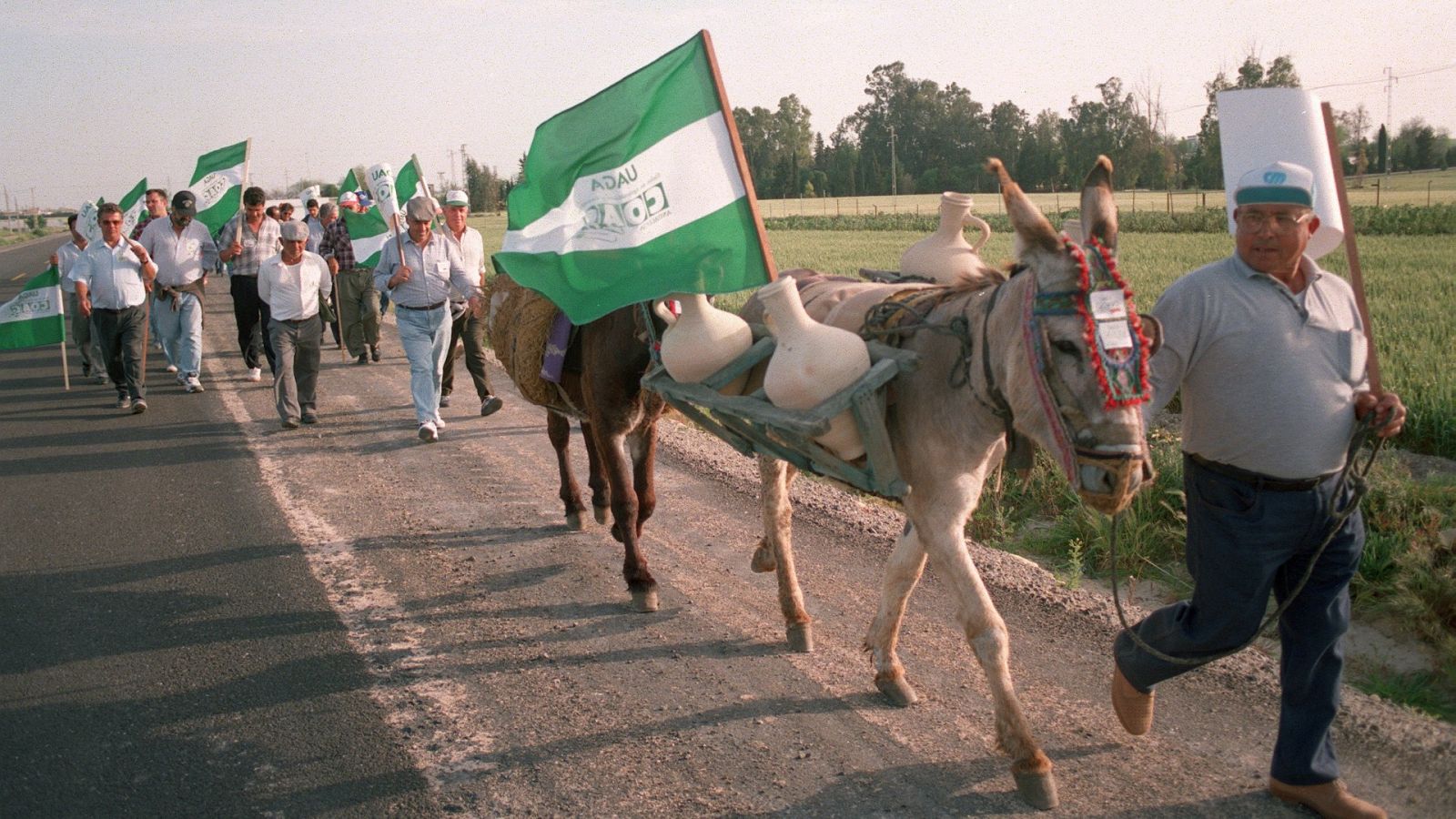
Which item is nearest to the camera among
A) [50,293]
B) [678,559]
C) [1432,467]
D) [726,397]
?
[726,397]

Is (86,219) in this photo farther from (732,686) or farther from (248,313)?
(732,686)

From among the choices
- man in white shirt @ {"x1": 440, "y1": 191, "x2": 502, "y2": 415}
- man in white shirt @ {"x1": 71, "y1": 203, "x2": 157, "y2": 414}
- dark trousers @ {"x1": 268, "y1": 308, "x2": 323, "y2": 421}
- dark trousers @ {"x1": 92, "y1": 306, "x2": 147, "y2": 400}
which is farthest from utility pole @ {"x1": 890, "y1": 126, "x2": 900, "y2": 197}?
dark trousers @ {"x1": 268, "y1": 308, "x2": 323, "y2": 421}

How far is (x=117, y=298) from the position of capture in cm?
1148

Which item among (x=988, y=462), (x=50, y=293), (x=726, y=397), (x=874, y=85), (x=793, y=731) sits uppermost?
(x=874, y=85)

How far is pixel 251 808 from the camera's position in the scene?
380cm

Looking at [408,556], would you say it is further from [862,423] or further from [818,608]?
[862,423]

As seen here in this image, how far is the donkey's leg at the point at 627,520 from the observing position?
562 centimetres

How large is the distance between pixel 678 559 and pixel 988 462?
254 centimetres

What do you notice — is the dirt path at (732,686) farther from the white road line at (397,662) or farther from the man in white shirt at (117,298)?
the man in white shirt at (117,298)

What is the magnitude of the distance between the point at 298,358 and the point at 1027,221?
8964 millimetres

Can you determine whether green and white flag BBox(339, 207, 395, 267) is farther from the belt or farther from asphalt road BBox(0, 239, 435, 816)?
the belt

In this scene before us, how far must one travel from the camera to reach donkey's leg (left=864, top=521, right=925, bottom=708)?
4555 mm

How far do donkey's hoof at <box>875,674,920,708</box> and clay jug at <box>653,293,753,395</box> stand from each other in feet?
4.51

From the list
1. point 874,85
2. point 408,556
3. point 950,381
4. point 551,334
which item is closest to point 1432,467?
point 950,381
